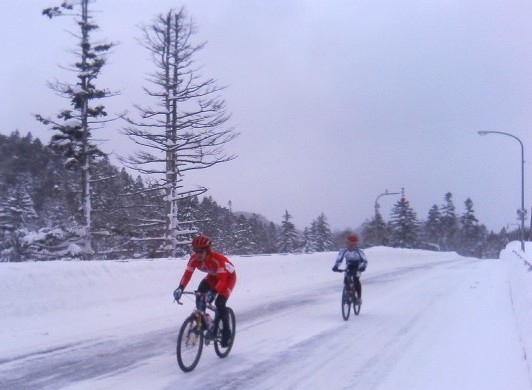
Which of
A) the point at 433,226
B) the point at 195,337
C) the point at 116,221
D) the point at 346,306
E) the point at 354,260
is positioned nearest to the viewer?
the point at 195,337

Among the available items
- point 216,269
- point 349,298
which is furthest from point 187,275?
point 349,298

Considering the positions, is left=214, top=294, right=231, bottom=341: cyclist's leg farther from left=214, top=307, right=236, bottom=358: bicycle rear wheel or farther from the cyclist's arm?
the cyclist's arm

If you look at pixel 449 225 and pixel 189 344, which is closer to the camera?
pixel 189 344

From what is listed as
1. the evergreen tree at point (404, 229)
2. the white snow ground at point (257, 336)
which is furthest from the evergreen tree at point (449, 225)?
the white snow ground at point (257, 336)

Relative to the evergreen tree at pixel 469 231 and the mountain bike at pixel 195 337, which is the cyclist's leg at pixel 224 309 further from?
the evergreen tree at pixel 469 231

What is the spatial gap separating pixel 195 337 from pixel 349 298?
6.26m

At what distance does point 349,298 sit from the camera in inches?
567

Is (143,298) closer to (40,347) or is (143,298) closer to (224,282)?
(40,347)

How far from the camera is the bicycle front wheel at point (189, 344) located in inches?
334

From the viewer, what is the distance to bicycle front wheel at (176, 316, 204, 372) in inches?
334

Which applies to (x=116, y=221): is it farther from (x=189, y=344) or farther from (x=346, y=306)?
(x=189, y=344)

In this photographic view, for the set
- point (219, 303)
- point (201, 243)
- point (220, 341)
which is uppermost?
point (201, 243)

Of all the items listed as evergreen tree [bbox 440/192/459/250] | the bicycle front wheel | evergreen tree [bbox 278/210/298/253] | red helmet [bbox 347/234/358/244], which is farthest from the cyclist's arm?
evergreen tree [bbox 440/192/459/250]

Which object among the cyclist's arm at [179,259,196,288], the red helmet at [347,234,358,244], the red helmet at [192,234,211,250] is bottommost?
the cyclist's arm at [179,259,196,288]
